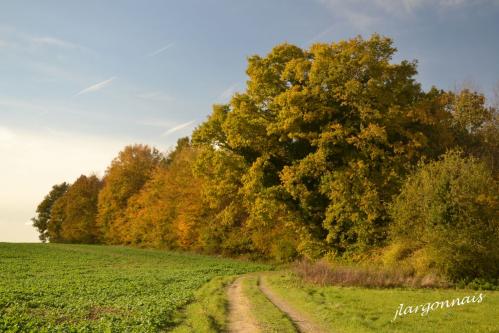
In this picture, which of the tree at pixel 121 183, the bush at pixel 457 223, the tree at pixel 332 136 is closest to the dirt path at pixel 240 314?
the bush at pixel 457 223

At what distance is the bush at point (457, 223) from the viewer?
25938mm

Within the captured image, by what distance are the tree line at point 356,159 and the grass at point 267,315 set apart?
1006 cm

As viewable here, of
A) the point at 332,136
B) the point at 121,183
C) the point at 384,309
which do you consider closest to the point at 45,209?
the point at 121,183

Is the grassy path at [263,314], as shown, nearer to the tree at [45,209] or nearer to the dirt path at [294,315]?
the dirt path at [294,315]

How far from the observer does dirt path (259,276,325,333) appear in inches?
641

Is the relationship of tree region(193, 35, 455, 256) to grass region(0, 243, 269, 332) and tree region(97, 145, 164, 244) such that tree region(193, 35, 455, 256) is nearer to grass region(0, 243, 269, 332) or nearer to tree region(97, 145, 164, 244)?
grass region(0, 243, 269, 332)

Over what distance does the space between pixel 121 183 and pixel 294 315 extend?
6869cm

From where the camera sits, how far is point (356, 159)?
121 ft

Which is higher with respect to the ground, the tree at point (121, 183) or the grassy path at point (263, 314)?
the tree at point (121, 183)

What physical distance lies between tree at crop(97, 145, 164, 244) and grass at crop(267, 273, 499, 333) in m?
61.1

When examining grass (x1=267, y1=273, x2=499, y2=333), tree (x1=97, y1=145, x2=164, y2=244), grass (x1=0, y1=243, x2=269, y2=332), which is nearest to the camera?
grass (x1=267, y1=273, x2=499, y2=333)

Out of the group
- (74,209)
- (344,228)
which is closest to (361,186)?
(344,228)

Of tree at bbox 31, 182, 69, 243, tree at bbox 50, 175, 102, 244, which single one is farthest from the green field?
tree at bbox 31, 182, 69, 243

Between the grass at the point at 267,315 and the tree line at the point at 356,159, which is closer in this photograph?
the grass at the point at 267,315
